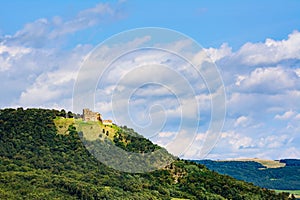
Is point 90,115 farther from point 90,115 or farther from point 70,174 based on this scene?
point 70,174

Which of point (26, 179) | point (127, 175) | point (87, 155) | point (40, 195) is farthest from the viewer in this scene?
point (87, 155)

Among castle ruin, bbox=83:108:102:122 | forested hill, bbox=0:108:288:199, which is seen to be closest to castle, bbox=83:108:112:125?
castle ruin, bbox=83:108:102:122

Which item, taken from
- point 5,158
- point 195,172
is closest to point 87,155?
point 5,158

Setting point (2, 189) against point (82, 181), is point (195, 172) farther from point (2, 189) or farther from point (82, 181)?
point (2, 189)

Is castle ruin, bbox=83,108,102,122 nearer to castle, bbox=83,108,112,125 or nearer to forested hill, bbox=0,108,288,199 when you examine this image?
castle, bbox=83,108,112,125

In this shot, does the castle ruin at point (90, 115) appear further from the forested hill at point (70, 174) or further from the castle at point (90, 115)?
the forested hill at point (70, 174)

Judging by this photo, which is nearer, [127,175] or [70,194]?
[70,194]

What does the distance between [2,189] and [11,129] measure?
1225 inches

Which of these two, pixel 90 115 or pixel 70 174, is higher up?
pixel 90 115

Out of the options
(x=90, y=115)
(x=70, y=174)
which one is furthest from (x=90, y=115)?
(x=70, y=174)

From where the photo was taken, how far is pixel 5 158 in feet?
411

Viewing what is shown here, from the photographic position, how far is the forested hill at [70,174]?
108750 millimetres

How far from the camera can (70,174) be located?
120m

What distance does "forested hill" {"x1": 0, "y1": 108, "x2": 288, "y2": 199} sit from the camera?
357 feet
